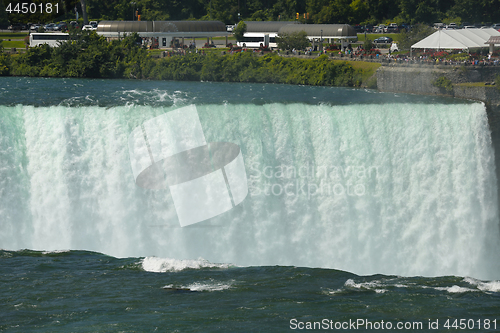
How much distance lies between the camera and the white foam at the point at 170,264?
18.4 metres

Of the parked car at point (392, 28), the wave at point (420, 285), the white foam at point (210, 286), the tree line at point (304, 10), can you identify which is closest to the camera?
the white foam at point (210, 286)

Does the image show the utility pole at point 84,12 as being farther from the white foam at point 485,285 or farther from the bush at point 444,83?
the white foam at point 485,285

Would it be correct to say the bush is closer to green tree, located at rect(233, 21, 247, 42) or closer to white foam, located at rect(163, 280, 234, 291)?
white foam, located at rect(163, 280, 234, 291)

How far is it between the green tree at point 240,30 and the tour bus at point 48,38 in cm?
1718

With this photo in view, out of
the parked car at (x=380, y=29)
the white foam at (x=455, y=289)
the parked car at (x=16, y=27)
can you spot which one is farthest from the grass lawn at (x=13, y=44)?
the white foam at (x=455, y=289)

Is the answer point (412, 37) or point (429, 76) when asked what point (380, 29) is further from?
point (429, 76)

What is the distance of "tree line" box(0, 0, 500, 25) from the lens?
68000 mm

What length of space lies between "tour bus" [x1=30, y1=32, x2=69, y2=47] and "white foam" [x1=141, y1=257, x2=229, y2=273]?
38335 millimetres

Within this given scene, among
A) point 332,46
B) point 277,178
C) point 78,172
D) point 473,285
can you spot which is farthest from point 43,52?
point 473,285

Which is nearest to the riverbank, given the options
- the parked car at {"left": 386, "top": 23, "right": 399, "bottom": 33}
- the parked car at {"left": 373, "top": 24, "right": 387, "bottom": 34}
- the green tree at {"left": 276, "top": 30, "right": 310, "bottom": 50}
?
the green tree at {"left": 276, "top": 30, "right": 310, "bottom": 50}

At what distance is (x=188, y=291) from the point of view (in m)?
16.4

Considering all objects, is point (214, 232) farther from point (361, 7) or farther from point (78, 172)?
point (361, 7)

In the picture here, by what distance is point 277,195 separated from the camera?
20531 millimetres

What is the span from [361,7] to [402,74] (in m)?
36.7
